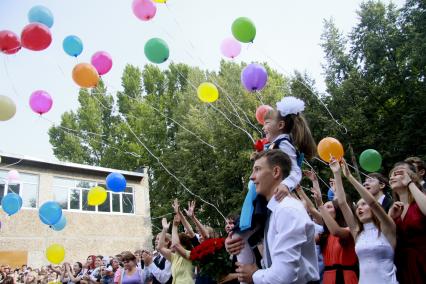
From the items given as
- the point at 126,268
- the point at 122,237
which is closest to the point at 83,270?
the point at 126,268

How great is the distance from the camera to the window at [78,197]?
18.4 meters

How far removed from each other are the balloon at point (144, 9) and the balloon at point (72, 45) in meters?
1.27

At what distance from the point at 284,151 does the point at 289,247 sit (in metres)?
1.09

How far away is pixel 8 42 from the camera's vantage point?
6.47 meters

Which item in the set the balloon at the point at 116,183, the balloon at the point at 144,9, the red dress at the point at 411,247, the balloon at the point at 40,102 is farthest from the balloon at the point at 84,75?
the red dress at the point at 411,247

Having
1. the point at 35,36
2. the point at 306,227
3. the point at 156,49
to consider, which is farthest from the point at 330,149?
the point at 35,36

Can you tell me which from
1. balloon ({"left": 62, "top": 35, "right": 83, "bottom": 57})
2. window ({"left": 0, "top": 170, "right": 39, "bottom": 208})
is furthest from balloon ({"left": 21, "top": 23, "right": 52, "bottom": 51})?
window ({"left": 0, "top": 170, "right": 39, "bottom": 208})

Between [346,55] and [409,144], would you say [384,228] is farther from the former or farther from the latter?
[346,55]

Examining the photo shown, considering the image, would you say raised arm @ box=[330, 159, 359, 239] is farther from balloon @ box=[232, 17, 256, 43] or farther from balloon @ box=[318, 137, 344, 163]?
balloon @ box=[232, 17, 256, 43]

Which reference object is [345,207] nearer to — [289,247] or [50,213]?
[289,247]

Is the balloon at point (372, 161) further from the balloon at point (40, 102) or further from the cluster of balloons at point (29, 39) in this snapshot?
the balloon at point (40, 102)

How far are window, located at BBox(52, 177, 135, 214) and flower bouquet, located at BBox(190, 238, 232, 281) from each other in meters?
16.9

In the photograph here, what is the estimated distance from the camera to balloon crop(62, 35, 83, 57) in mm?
7625

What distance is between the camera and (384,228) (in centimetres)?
309
